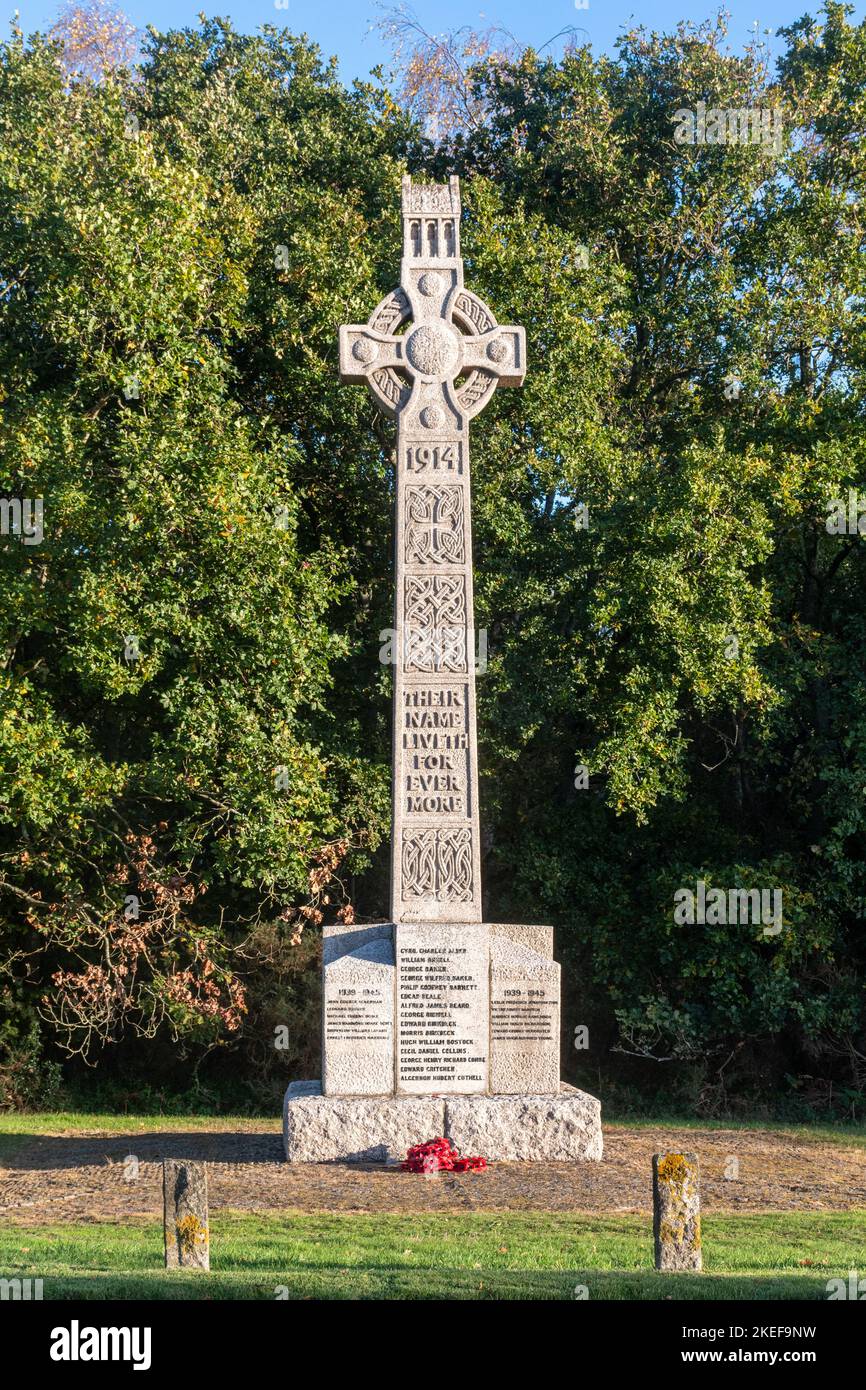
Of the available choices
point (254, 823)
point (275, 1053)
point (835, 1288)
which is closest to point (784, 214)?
point (254, 823)

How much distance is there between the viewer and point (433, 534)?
12797 mm

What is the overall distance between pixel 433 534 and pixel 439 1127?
503cm

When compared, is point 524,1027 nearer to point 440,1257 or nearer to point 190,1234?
point 440,1257

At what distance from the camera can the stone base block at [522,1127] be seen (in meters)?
11.5

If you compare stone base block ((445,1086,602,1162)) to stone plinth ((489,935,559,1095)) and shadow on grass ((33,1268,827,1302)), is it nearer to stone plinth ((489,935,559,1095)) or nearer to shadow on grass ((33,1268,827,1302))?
stone plinth ((489,935,559,1095))

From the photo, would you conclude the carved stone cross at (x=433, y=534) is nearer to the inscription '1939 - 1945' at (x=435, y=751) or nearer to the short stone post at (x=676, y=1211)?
the inscription '1939 - 1945' at (x=435, y=751)

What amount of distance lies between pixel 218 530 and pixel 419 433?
10.6ft

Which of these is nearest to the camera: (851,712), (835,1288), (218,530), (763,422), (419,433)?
(835,1288)

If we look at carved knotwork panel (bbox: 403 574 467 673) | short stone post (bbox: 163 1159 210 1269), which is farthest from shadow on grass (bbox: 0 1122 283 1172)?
short stone post (bbox: 163 1159 210 1269)

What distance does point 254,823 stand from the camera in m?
15.6

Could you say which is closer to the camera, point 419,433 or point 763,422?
point 419,433

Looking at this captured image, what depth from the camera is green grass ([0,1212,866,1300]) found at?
6691 millimetres

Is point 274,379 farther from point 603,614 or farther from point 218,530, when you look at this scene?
point 603,614

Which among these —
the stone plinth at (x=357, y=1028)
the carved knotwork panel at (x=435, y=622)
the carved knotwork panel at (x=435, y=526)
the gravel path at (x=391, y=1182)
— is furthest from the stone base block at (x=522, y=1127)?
the carved knotwork panel at (x=435, y=526)
